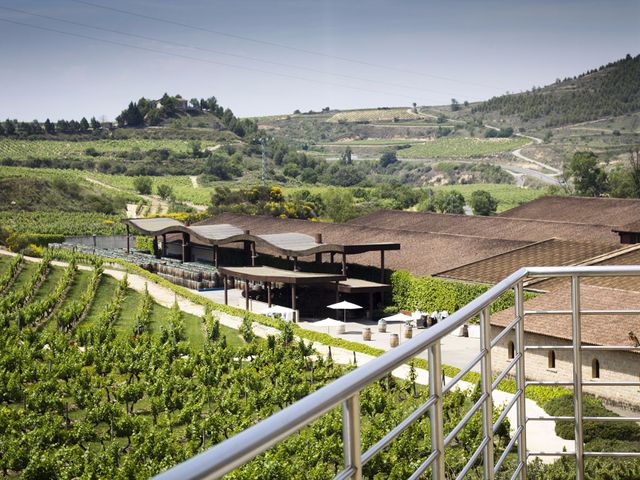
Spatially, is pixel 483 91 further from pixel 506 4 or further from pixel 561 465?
pixel 561 465

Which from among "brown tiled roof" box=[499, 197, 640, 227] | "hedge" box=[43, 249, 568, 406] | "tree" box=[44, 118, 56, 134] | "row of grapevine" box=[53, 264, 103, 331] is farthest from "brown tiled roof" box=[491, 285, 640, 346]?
"tree" box=[44, 118, 56, 134]

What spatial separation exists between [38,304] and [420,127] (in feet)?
500

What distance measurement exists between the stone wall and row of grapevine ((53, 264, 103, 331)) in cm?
1440

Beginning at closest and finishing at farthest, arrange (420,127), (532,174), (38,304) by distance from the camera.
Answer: (38,304)
(532,174)
(420,127)

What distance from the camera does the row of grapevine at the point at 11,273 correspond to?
41.6 meters

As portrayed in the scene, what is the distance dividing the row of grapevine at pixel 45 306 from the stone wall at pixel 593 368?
16031 mm

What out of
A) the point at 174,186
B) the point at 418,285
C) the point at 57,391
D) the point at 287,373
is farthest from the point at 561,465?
the point at 174,186

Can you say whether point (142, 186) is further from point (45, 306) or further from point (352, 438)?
point (352, 438)

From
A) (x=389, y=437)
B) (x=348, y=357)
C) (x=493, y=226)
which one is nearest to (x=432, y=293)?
(x=348, y=357)

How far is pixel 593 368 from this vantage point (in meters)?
22.2

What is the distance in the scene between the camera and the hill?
136 meters

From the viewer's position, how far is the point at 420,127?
598 ft

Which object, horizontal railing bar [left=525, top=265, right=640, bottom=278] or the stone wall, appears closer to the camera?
horizontal railing bar [left=525, top=265, right=640, bottom=278]

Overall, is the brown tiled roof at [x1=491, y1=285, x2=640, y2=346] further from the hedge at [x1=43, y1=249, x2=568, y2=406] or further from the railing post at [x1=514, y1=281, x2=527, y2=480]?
the railing post at [x1=514, y1=281, x2=527, y2=480]
